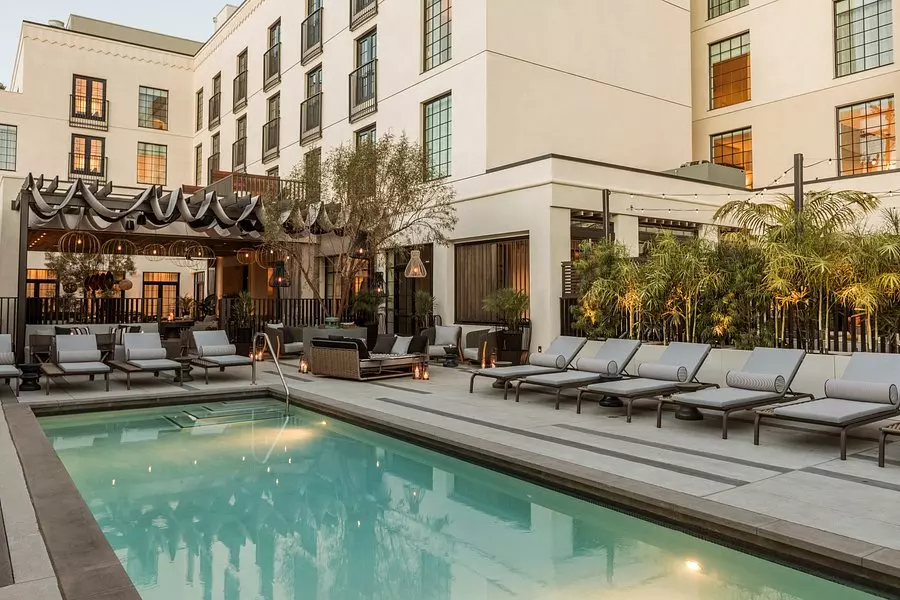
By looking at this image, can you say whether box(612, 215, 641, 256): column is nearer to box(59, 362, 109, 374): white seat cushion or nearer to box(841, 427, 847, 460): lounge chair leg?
box(841, 427, 847, 460): lounge chair leg

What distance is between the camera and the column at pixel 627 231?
13.5m

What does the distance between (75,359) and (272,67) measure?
15.4 metres

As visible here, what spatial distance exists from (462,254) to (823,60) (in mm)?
10088

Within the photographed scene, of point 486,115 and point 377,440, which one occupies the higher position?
point 486,115

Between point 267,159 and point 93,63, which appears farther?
point 93,63

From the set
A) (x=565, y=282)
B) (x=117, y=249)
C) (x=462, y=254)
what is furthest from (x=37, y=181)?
(x=565, y=282)

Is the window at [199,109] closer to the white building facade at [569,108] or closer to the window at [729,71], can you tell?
the white building facade at [569,108]

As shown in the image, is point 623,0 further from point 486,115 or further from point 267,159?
point 267,159

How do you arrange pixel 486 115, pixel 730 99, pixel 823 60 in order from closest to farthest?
pixel 486 115 → pixel 823 60 → pixel 730 99

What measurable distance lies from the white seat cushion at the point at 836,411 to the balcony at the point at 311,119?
53.8 ft

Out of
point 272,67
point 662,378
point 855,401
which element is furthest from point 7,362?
point 272,67

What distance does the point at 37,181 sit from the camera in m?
11.7

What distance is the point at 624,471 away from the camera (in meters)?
4.98

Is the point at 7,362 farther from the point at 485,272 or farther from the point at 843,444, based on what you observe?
the point at 843,444
